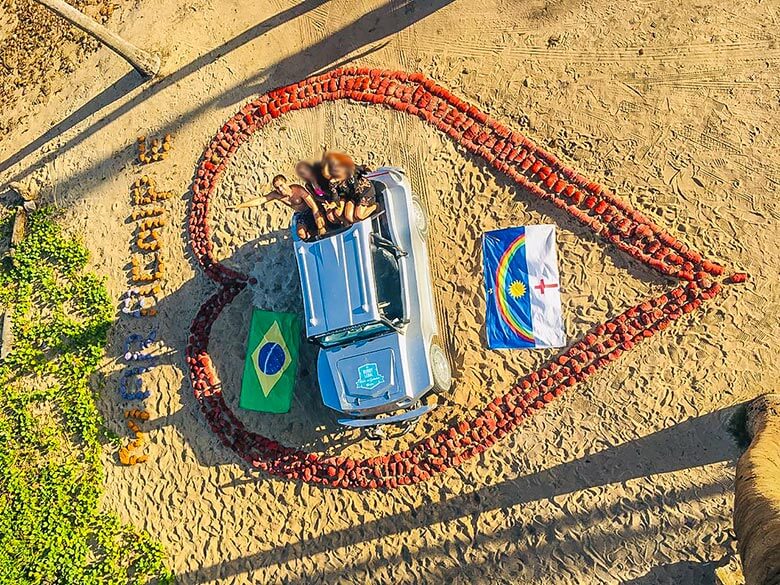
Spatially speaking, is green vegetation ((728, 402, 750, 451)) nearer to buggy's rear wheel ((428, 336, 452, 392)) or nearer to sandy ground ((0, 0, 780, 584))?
sandy ground ((0, 0, 780, 584))

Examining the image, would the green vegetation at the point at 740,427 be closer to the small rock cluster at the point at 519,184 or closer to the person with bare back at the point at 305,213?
the small rock cluster at the point at 519,184

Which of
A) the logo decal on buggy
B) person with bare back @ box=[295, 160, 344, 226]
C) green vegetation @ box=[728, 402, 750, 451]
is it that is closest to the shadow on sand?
person with bare back @ box=[295, 160, 344, 226]

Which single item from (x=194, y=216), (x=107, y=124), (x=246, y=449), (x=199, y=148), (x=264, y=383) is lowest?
(x=246, y=449)

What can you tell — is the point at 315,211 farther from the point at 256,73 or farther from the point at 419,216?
the point at 256,73

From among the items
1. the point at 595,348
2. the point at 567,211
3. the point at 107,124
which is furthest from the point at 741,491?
the point at 107,124

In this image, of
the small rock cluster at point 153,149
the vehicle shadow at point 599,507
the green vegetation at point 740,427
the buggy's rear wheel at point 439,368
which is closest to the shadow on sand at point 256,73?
the small rock cluster at point 153,149

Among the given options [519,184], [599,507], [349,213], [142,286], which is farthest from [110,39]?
[599,507]

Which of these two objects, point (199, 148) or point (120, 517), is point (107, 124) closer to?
point (199, 148)
